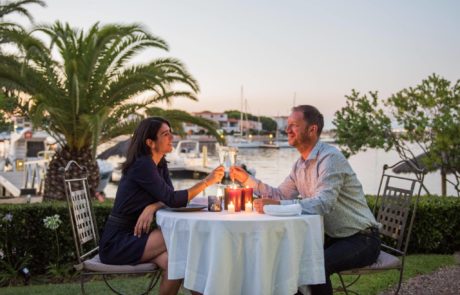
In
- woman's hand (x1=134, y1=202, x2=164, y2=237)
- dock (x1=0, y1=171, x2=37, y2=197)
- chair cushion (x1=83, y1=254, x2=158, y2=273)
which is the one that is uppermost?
woman's hand (x1=134, y1=202, x2=164, y2=237)

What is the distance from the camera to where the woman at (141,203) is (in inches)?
141

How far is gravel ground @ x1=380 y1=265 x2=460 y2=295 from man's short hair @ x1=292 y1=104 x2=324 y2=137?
2461mm

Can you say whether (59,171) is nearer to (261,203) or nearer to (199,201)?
(199,201)

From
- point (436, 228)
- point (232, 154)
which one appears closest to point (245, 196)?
point (232, 154)

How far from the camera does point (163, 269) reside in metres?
3.59

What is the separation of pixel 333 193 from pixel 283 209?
17.6 inches

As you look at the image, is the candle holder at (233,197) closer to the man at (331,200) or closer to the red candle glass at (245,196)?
the red candle glass at (245,196)

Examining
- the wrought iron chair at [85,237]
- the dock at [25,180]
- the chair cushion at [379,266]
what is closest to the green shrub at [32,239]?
the wrought iron chair at [85,237]

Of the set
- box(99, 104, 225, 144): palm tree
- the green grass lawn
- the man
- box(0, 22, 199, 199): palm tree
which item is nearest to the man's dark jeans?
the man

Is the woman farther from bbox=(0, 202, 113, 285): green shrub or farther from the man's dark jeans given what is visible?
bbox=(0, 202, 113, 285): green shrub

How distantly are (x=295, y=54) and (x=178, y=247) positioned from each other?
22.6m

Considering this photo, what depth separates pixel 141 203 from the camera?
369cm

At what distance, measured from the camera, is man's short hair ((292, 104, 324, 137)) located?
380 centimetres

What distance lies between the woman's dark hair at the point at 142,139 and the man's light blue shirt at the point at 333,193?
1.12 m
